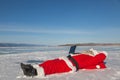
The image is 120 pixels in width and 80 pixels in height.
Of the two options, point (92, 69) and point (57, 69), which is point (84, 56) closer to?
point (92, 69)

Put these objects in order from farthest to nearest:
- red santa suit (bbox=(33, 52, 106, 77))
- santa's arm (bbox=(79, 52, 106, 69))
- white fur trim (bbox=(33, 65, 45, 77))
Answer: santa's arm (bbox=(79, 52, 106, 69)), red santa suit (bbox=(33, 52, 106, 77)), white fur trim (bbox=(33, 65, 45, 77))

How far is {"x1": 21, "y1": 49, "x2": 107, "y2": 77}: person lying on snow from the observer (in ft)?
12.8

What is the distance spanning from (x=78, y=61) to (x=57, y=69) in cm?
67

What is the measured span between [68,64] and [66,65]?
2.3 inches

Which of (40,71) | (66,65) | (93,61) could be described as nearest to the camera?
(40,71)

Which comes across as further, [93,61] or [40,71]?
[93,61]

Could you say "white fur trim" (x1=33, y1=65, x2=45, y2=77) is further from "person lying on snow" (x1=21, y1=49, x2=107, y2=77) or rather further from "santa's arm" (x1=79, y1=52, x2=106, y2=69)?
"santa's arm" (x1=79, y1=52, x2=106, y2=69)

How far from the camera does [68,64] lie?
4.45 meters

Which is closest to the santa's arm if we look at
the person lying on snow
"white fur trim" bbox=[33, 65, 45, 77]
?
the person lying on snow

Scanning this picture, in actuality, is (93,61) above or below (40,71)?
above

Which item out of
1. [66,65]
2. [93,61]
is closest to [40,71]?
[66,65]

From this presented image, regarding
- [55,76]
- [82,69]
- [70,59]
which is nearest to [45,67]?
[55,76]

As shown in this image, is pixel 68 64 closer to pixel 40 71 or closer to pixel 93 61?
pixel 93 61

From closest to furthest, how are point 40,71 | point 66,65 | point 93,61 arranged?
point 40,71 < point 66,65 < point 93,61
